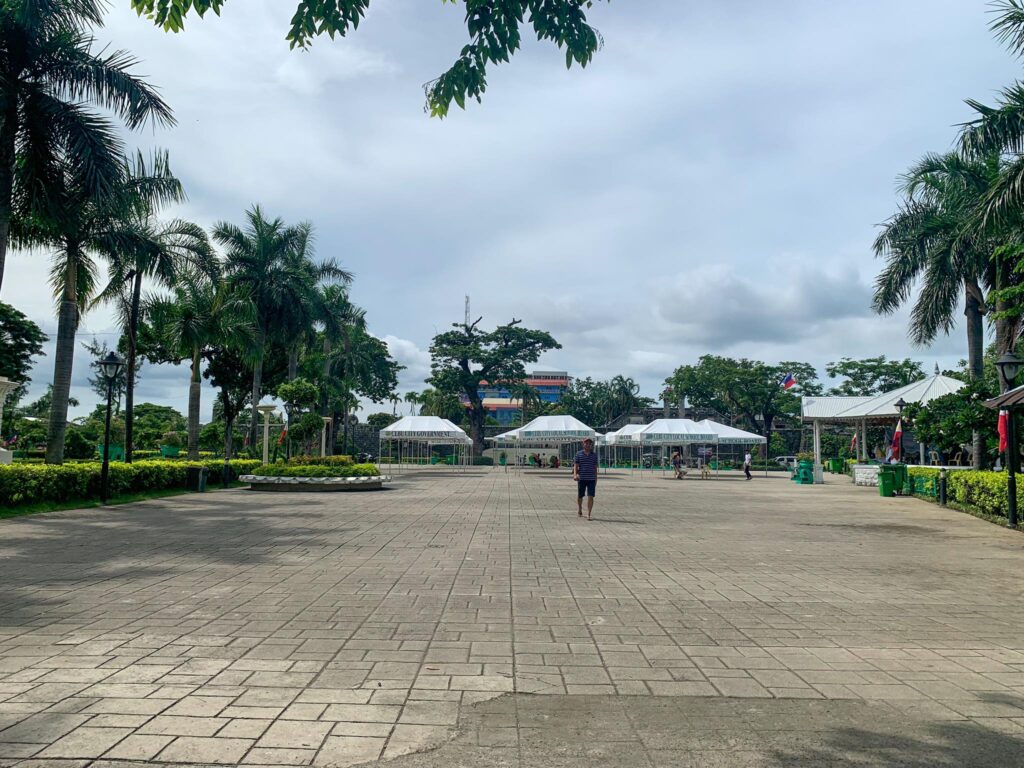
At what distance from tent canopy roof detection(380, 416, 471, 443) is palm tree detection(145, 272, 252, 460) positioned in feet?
37.4

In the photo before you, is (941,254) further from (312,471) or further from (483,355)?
(483,355)

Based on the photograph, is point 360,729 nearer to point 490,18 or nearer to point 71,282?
point 490,18

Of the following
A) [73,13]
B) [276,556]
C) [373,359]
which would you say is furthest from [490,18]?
[373,359]

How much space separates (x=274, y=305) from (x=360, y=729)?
1062 inches

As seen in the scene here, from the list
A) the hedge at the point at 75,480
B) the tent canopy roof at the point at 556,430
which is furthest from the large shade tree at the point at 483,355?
the hedge at the point at 75,480

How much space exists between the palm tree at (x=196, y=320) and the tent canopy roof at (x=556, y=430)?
48.5ft

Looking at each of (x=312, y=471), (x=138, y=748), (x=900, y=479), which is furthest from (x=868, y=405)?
(x=138, y=748)

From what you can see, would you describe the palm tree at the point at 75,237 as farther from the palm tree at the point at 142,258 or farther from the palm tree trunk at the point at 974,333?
the palm tree trunk at the point at 974,333

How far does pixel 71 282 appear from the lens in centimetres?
1752

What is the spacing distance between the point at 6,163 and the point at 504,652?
1495 cm

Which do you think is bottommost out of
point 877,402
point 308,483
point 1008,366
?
point 308,483

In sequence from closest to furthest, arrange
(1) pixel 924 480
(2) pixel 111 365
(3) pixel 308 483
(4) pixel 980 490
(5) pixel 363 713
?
(5) pixel 363 713 < (4) pixel 980 490 < (2) pixel 111 365 < (1) pixel 924 480 < (3) pixel 308 483

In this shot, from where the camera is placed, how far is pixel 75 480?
50.4 feet

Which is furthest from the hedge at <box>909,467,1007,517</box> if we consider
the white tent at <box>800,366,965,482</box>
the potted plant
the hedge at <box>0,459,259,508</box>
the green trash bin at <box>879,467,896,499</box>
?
the potted plant
